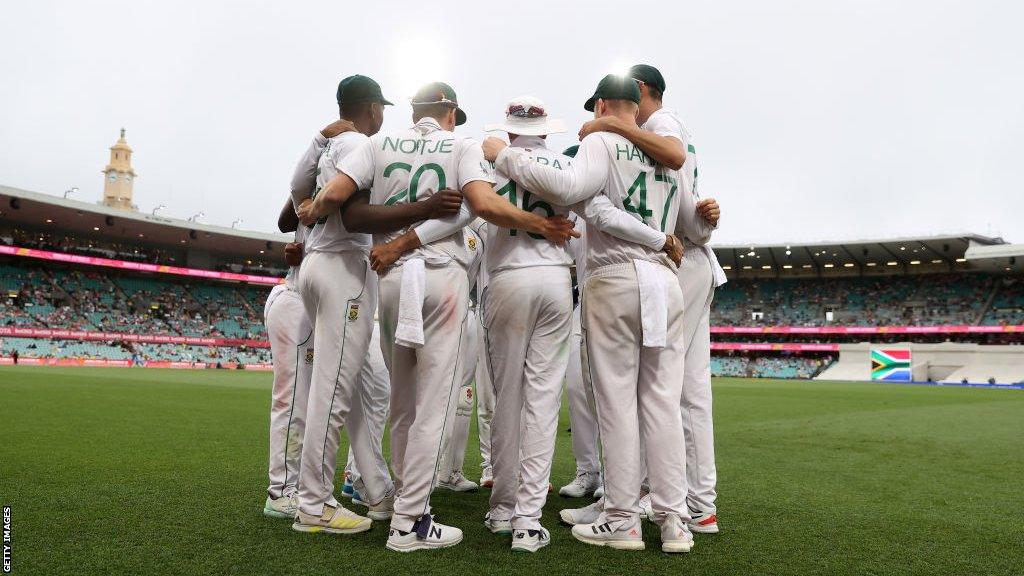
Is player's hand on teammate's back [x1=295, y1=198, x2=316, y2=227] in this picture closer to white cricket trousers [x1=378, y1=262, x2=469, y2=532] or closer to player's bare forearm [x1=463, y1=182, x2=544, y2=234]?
white cricket trousers [x1=378, y1=262, x2=469, y2=532]

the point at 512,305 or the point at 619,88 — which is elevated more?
the point at 619,88

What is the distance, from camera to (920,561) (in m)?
3.09

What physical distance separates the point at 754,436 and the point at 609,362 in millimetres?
6282

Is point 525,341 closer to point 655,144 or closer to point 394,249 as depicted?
point 394,249

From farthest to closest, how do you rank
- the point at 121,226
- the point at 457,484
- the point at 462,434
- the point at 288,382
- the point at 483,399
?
1. the point at 121,226
2. the point at 483,399
3. the point at 462,434
4. the point at 457,484
5. the point at 288,382

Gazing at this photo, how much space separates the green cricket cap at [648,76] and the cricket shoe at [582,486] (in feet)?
9.18

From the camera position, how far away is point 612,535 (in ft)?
A: 10.7

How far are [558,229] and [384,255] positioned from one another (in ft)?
3.06

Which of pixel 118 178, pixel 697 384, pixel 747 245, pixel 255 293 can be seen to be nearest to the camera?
pixel 697 384

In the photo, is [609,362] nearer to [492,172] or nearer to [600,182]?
[600,182]

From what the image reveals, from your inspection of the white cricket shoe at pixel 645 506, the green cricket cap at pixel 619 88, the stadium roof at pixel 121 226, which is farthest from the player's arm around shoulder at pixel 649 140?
the stadium roof at pixel 121 226

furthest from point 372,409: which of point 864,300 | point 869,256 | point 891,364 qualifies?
point 864,300

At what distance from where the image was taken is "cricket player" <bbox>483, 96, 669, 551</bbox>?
3.41m

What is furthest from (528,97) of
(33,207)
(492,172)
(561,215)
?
(33,207)
